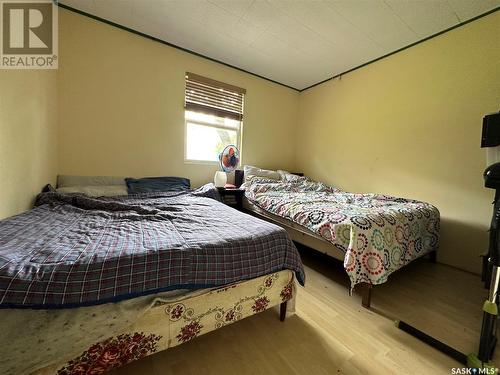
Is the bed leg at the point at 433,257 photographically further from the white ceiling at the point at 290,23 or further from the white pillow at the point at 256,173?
the white ceiling at the point at 290,23

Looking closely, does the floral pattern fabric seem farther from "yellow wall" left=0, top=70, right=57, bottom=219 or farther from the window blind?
the window blind

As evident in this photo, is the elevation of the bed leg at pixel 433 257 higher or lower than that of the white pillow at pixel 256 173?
lower

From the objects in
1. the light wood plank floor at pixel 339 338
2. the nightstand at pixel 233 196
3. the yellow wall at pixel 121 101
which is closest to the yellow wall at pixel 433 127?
the light wood plank floor at pixel 339 338

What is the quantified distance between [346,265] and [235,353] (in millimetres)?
850

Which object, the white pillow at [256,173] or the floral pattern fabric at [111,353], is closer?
the floral pattern fabric at [111,353]

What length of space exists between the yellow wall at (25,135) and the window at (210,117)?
1.36m

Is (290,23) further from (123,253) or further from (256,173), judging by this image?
(123,253)

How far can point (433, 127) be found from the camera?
7.57 feet

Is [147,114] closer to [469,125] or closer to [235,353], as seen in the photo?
[235,353]

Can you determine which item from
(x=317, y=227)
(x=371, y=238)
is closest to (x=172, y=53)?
(x=317, y=227)

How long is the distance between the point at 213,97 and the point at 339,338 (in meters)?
2.96

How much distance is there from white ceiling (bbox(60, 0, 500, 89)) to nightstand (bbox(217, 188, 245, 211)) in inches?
70.5

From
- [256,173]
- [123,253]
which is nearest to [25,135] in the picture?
[123,253]

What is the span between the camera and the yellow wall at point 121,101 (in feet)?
7.08
